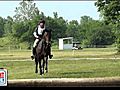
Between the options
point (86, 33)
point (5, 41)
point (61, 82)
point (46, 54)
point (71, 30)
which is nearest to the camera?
point (61, 82)

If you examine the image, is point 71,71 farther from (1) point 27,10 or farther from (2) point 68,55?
(1) point 27,10

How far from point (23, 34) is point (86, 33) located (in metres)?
31.1

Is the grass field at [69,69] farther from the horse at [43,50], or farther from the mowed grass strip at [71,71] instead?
the horse at [43,50]

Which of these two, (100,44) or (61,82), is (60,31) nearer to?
(100,44)

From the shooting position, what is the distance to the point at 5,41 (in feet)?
346

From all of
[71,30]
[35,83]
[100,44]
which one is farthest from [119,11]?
[71,30]

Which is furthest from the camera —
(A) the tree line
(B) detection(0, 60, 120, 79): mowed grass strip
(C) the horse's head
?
(A) the tree line

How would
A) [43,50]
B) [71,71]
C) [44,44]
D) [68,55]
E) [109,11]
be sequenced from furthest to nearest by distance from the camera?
[68,55]
[109,11]
[71,71]
[43,50]
[44,44]

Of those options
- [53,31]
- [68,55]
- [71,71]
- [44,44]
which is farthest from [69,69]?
[53,31]

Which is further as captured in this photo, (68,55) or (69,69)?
(68,55)

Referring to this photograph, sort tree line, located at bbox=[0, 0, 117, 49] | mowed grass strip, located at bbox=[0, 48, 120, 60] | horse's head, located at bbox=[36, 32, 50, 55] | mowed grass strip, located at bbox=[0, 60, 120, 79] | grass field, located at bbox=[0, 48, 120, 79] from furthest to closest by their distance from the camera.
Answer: tree line, located at bbox=[0, 0, 117, 49] → mowed grass strip, located at bbox=[0, 48, 120, 60] → grass field, located at bbox=[0, 48, 120, 79] → horse's head, located at bbox=[36, 32, 50, 55] → mowed grass strip, located at bbox=[0, 60, 120, 79]

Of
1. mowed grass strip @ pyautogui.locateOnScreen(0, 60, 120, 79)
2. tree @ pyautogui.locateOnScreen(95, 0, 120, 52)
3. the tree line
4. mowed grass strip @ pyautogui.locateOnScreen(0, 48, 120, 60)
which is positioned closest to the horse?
mowed grass strip @ pyautogui.locateOnScreen(0, 60, 120, 79)

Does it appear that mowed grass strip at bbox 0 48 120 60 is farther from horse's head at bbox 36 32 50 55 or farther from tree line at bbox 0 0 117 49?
tree line at bbox 0 0 117 49

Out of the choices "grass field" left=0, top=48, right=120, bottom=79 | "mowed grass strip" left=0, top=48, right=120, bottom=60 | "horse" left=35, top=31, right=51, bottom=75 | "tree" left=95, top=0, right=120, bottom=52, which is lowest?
"mowed grass strip" left=0, top=48, right=120, bottom=60
